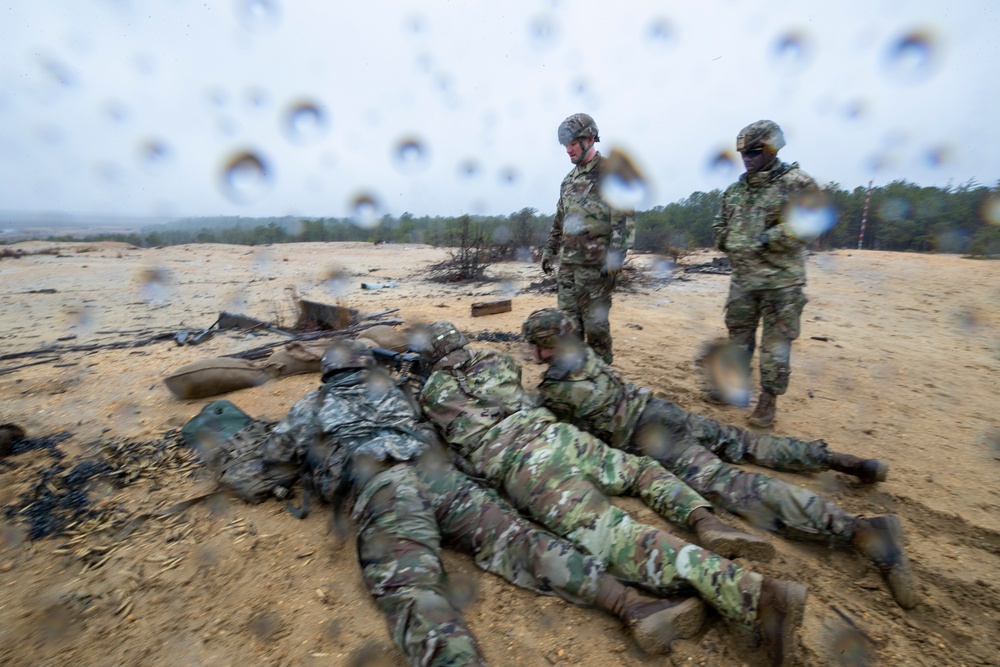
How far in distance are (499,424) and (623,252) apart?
208 centimetres

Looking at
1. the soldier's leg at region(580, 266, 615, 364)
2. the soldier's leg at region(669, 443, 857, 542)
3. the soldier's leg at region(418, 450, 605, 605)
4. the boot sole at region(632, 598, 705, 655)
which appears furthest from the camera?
the soldier's leg at region(580, 266, 615, 364)

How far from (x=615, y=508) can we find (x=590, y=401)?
81 centimetres

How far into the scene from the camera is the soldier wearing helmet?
3334 mm

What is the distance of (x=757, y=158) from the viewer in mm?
3396

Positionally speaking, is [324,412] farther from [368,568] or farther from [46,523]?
[46,523]

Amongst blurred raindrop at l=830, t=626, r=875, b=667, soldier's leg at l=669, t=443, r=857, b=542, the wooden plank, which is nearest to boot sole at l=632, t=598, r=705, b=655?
blurred raindrop at l=830, t=626, r=875, b=667

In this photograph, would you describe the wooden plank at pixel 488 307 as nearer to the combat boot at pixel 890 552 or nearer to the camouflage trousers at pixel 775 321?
the camouflage trousers at pixel 775 321

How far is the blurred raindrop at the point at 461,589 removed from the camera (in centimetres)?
207

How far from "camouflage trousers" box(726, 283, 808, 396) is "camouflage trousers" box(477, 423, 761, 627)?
1.46 m

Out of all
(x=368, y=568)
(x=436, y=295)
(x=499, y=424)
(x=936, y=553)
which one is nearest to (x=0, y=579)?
(x=368, y=568)

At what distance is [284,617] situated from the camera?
6.56 ft

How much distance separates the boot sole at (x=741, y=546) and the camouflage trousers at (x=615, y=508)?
194 mm

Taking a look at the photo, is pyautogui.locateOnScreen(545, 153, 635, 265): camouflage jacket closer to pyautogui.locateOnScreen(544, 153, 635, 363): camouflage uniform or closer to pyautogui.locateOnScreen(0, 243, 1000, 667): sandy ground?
pyautogui.locateOnScreen(544, 153, 635, 363): camouflage uniform

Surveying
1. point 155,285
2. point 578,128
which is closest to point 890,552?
point 578,128
